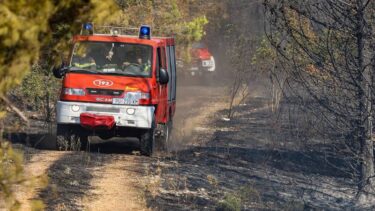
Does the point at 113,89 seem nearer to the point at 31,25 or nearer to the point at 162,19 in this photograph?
the point at 31,25

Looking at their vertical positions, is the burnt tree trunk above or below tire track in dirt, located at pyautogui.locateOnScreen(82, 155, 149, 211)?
above

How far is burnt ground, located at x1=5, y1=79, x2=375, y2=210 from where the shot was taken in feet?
38.4

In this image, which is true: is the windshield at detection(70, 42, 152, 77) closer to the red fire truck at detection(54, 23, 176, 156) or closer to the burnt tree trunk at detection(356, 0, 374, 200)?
the red fire truck at detection(54, 23, 176, 156)

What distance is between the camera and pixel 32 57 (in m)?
4.94

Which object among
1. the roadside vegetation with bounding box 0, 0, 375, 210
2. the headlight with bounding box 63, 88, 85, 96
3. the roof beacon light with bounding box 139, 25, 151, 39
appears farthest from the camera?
the roof beacon light with bounding box 139, 25, 151, 39

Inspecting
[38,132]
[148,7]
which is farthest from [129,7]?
[38,132]

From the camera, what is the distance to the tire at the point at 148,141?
15.8 m

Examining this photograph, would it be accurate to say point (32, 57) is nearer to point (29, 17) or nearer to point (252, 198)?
point (29, 17)

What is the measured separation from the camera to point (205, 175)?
46.3ft

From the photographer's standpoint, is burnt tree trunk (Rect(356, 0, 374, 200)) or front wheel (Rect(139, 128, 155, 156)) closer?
burnt tree trunk (Rect(356, 0, 374, 200))

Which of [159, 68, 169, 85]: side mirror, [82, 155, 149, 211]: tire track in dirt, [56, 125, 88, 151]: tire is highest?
[159, 68, 169, 85]: side mirror

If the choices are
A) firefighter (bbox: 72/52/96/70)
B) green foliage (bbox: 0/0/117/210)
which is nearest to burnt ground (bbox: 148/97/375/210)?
firefighter (bbox: 72/52/96/70)

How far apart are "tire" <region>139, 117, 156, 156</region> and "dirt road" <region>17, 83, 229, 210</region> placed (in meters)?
0.16

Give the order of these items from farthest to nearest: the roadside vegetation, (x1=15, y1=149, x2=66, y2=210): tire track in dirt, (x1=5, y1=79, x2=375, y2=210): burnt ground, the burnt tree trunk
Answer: (x1=5, y1=79, x2=375, y2=210): burnt ground → (x1=15, y1=149, x2=66, y2=210): tire track in dirt → the burnt tree trunk → the roadside vegetation
